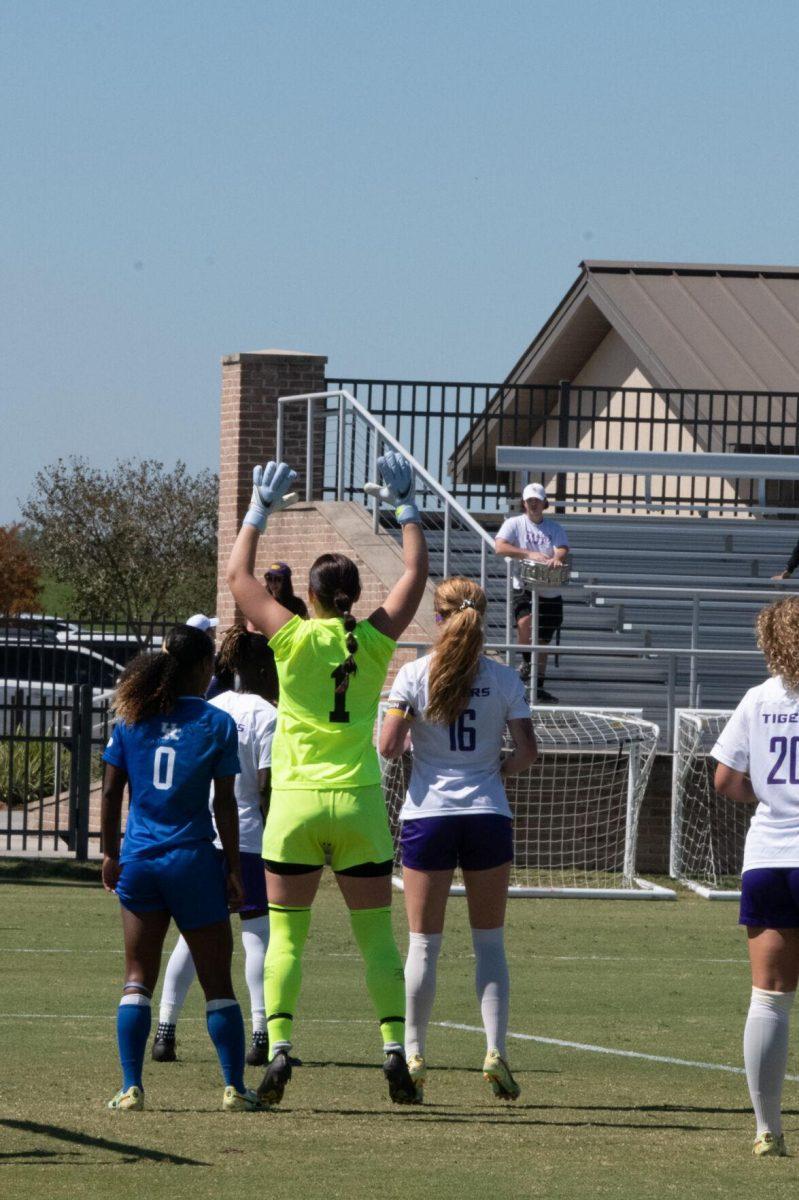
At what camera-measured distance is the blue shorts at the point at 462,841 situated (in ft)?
24.7

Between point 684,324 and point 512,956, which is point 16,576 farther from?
point 512,956

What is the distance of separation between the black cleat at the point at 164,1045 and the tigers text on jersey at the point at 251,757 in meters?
0.80

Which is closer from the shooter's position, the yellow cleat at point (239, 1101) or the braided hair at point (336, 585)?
the yellow cleat at point (239, 1101)

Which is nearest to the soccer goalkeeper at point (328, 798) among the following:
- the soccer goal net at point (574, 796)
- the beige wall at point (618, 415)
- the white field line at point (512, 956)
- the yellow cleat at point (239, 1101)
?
the yellow cleat at point (239, 1101)

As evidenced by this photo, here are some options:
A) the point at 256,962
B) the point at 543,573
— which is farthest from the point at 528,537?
the point at 256,962

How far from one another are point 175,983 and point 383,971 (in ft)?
4.33

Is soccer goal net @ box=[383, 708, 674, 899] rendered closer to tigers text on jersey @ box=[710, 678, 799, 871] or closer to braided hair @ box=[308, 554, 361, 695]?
braided hair @ box=[308, 554, 361, 695]

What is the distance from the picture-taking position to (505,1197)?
5.80m

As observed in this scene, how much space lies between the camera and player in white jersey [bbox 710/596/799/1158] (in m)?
6.41

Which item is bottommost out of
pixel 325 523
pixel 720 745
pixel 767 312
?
pixel 720 745

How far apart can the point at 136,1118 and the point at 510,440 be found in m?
27.2

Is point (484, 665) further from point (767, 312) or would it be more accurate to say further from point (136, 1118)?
point (767, 312)

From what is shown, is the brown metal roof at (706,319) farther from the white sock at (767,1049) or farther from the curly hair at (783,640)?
the white sock at (767,1049)

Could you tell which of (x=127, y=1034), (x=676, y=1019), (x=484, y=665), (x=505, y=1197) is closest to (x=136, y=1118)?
(x=127, y=1034)
